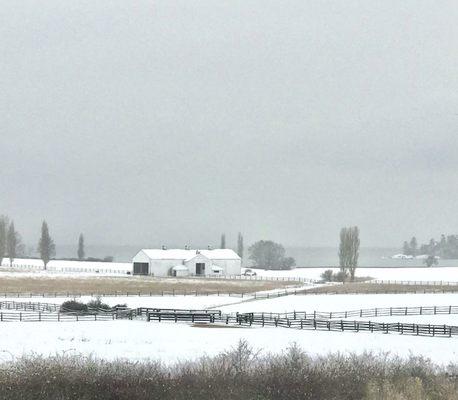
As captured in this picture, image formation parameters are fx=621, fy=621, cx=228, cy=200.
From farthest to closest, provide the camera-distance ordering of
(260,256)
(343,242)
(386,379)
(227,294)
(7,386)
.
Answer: (260,256), (343,242), (227,294), (386,379), (7,386)

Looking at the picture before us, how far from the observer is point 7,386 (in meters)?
23.8

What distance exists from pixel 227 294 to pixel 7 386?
5387cm

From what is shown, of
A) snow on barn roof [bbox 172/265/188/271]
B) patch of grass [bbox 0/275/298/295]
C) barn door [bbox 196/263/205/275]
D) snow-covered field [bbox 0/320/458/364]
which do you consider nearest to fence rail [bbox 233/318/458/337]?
snow-covered field [bbox 0/320/458/364]

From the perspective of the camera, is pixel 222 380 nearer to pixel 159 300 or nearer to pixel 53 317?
pixel 53 317

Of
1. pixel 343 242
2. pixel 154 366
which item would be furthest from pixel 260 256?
pixel 154 366

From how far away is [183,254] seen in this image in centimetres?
12038

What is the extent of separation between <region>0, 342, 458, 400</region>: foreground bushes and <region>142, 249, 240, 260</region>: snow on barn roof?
88.6m

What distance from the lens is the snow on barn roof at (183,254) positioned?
117175 millimetres

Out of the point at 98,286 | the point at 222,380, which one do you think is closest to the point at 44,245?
the point at 98,286

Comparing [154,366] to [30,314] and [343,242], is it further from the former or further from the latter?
[343,242]

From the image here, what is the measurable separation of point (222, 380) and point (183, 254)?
9515 centimetres

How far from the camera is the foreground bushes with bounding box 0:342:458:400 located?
2442cm

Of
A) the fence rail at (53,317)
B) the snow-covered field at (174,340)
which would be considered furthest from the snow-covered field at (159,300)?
the snow-covered field at (174,340)

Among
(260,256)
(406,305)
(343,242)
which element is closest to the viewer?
(406,305)
